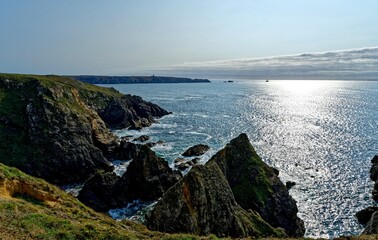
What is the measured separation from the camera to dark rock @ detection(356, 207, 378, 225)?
52344 mm

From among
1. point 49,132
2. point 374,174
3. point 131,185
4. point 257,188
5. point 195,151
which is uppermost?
point 49,132

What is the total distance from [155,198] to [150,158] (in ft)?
23.9

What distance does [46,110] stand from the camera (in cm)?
7688

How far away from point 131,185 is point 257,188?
2171cm

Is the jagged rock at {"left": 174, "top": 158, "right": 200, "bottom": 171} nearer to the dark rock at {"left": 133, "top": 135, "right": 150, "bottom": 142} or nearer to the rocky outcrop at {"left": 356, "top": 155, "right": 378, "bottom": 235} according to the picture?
the dark rock at {"left": 133, "top": 135, "right": 150, "bottom": 142}

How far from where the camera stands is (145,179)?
56812 mm

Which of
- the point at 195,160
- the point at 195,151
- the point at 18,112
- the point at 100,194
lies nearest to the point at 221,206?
the point at 100,194

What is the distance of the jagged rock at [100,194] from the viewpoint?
5241 centimetres

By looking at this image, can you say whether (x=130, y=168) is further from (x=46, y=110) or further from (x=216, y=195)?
(x=46, y=110)

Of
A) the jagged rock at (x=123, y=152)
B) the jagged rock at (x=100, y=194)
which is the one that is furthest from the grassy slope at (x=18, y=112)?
the jagged rock at (x=100, y=194)

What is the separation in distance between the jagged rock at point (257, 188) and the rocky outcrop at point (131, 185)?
35.6 feet

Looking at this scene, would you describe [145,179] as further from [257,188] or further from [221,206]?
[221,206]

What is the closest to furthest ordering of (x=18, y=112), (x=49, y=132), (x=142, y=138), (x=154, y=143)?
(x=49, y=132) < (x=18, y=112) < (x=154, y=143) < (x=142, y=138)

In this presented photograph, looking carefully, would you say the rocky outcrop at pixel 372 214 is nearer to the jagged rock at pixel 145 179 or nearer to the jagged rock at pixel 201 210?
the jagged rock at pixel 201 210
